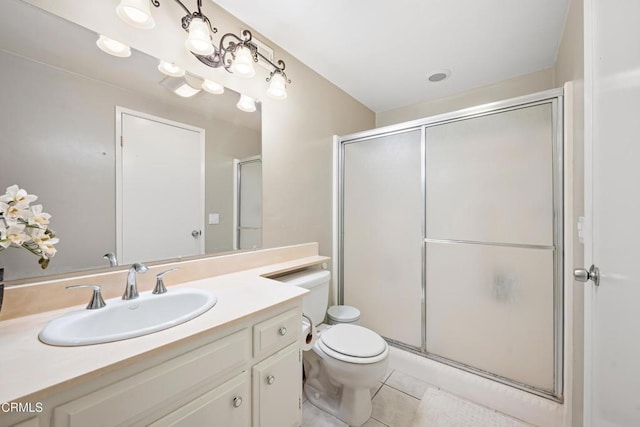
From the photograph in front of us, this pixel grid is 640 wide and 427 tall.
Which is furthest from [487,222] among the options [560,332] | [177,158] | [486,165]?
[177,158]

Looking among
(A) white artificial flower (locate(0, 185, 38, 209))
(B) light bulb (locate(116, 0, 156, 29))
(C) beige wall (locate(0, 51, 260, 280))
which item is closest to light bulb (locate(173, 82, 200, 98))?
(C) beige wall (locate(0, 51, 260, 280))

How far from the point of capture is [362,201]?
2229 millimetres

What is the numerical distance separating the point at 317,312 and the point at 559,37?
2470mm

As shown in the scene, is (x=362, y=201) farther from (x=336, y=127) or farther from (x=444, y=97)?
(x=444, y=97)

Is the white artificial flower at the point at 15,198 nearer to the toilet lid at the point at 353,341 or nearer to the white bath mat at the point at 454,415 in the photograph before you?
the toilet lid at the point at 353,341

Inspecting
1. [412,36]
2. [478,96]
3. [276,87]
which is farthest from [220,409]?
[478,96]

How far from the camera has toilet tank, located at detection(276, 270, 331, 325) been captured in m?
1.57

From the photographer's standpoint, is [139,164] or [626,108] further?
[139,164]

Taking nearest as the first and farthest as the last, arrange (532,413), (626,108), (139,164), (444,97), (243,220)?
1. (626,108)
2. (139,164)
3. (532,413)
4. (243,220)
5. (444,97)

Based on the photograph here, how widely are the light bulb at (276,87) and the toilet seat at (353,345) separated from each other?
1.59 meters

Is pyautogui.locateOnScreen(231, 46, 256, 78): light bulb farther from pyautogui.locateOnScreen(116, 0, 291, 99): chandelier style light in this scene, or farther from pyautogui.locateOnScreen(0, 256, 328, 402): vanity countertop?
pyautogui.locateOnScreen(0, 256, 328, 402): vanity countertop

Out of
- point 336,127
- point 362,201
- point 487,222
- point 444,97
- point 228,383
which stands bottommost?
point 228,383

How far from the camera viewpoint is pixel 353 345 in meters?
1.39

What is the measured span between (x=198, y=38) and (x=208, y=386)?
4.97ft
